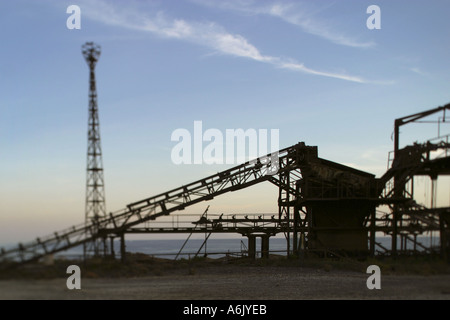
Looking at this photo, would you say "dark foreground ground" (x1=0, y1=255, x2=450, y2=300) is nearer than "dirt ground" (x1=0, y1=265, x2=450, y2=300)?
No

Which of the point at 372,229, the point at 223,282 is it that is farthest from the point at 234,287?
the point at 372,229

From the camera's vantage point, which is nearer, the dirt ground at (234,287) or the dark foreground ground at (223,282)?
the dirt ground at (234,287)

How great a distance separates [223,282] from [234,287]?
5.73ft

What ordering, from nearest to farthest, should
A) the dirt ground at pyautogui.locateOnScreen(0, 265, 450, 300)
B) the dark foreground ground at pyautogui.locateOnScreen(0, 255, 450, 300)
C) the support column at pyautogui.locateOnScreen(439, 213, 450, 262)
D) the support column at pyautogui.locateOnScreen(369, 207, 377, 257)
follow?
the dirt ground at pyautogui.locateOnScreen(0, 265, 450, 300) < the dark foreground ground at pyautogui.locateOnScreen(0, 255, 450, 300) < the support column at pyautogui.locateOnScreen(439, 213, 450, 262) < the support column at pyautogui.locateOnScreen(369, 207, 377, 257)

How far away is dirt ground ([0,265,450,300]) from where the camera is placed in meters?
23.5

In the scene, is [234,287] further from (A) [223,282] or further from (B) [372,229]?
(B) [372,229]

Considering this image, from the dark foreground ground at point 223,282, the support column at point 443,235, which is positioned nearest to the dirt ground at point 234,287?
the dark foreground ground at point 223,282

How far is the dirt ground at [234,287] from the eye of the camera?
23453mm

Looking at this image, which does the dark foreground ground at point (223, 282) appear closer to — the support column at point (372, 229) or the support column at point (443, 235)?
the support column at point (443, 235)

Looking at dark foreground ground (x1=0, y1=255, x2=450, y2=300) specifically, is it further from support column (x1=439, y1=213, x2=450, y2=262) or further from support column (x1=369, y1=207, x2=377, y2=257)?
support column (x1=369, y1=207, x2=377, y2=257)

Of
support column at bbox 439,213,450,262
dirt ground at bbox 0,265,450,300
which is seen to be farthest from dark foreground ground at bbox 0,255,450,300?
support column at bbox 439,213,450,262

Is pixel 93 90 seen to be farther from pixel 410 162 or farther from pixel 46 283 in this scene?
pixel 410 162

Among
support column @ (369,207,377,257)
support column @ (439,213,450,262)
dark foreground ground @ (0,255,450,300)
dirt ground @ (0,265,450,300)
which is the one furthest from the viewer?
support column @ (369,207,377,257)
